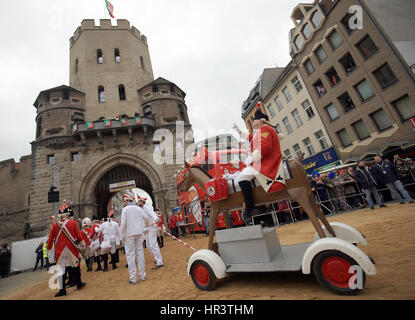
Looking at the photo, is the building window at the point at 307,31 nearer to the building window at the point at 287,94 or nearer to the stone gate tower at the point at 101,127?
the building window at the point at 287,94

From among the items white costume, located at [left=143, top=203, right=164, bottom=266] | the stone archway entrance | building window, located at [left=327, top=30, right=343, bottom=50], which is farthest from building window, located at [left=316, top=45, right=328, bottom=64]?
the stone archway entrance

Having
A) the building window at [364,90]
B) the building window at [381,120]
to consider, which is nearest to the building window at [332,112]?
the building window at [364,90]

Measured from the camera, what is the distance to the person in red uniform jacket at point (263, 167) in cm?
308

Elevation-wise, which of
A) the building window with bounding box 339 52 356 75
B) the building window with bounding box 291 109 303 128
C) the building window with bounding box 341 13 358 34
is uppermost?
the building window with bounding box 341 13 358 34

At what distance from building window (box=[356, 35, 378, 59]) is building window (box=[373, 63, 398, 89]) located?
1.35 m

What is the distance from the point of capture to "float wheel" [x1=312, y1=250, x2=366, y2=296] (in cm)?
221

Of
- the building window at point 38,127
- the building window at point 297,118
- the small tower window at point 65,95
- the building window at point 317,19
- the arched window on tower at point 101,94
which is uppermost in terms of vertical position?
the arched window on tower at point 101,94

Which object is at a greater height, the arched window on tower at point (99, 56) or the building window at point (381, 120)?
the arched window on tower at point (99, 56)

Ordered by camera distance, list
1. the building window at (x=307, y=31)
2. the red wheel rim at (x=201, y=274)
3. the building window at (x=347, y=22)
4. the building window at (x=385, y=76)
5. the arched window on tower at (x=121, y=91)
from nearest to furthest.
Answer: the red wheel rim at (x=201, y=274) → the building window at (x=385, y=76) → the building window at (x=347, y=22) → the building window at (x=307, y=31) → the arched window on tower at (x=121, y=91)

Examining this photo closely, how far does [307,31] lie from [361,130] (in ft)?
35.7

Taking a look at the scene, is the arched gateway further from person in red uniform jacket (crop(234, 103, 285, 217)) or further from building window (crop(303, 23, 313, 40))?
building window (crop(303, 23, 313, 40))

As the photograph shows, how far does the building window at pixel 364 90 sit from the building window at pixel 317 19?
22.5ft

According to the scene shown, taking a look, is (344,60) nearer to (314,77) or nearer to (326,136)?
(314,77)
